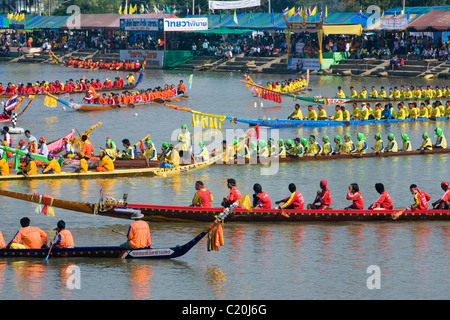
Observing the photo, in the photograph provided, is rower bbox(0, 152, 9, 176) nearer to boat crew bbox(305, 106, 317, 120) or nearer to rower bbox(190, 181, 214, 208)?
rower bbox(190, 181, 214, 208)

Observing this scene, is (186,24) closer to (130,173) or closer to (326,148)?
(326,148)

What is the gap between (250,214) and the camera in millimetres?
23641

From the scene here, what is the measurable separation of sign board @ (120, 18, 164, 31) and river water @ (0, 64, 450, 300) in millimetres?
44874

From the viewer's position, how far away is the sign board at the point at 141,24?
76000 millimetres

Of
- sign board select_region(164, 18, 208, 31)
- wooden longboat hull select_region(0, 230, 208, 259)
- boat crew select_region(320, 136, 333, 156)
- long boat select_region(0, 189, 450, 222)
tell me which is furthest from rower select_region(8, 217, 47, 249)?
sign board select_region(164, 18, 208, 31)

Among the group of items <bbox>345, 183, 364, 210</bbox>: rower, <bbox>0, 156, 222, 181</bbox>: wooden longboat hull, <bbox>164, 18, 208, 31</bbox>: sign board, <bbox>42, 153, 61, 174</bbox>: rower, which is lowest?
<bbox>345, 183, 364, 210</bbox>: rower

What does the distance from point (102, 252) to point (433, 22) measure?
54.2 meters

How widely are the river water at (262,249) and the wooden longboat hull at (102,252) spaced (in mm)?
228

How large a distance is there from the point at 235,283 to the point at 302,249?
132 inches

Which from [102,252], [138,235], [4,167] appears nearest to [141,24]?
[4,167]

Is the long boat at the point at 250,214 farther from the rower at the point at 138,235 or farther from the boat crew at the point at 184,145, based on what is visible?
the boat crew at the point at 184,145

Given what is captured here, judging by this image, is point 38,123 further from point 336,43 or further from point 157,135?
point 336,43

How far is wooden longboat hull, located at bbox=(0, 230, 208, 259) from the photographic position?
2005 centimetres
